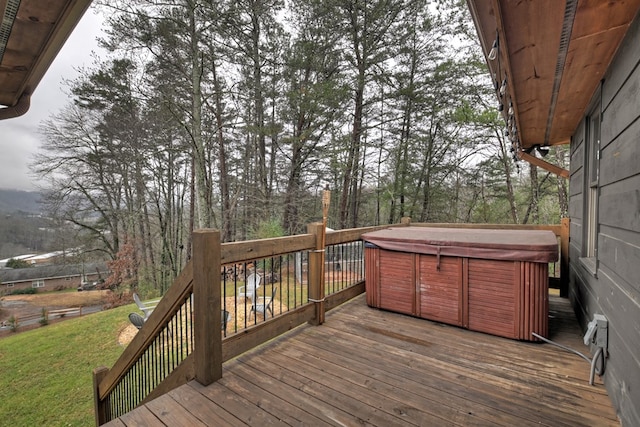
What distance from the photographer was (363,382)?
1.92 meters

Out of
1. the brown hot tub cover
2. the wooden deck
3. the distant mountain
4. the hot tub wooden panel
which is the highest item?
the distant mountain

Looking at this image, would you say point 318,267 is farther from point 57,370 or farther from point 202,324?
point 57,370

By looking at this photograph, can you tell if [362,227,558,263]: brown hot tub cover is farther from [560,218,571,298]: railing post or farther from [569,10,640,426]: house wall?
[560,218,571,298]: railing post

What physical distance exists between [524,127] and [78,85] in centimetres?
1204

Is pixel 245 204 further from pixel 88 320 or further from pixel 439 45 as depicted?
pixel 439 45

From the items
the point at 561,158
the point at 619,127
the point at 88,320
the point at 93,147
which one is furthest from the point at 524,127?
the point at 93,147

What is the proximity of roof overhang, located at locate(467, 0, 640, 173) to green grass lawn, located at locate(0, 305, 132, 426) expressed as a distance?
6.39 metres

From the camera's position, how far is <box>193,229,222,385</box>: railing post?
71.2 inches

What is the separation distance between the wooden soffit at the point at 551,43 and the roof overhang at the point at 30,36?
1765 mm

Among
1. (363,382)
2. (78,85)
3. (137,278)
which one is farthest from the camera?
(137,278)

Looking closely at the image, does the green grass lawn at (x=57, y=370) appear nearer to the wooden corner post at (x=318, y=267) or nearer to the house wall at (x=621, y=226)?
the wooden corner post at (x=318, y=267)

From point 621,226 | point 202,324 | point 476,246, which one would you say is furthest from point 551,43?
point 202,324

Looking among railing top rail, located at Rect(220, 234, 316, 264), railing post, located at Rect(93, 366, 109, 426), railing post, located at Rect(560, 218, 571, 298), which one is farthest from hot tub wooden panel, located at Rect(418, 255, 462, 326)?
railing post, located at Rect(93, 366, 109, 426)

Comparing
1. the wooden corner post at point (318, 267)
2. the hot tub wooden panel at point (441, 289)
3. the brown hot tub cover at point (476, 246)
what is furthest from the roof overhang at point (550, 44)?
the wooden corner post at point (318, 267)
